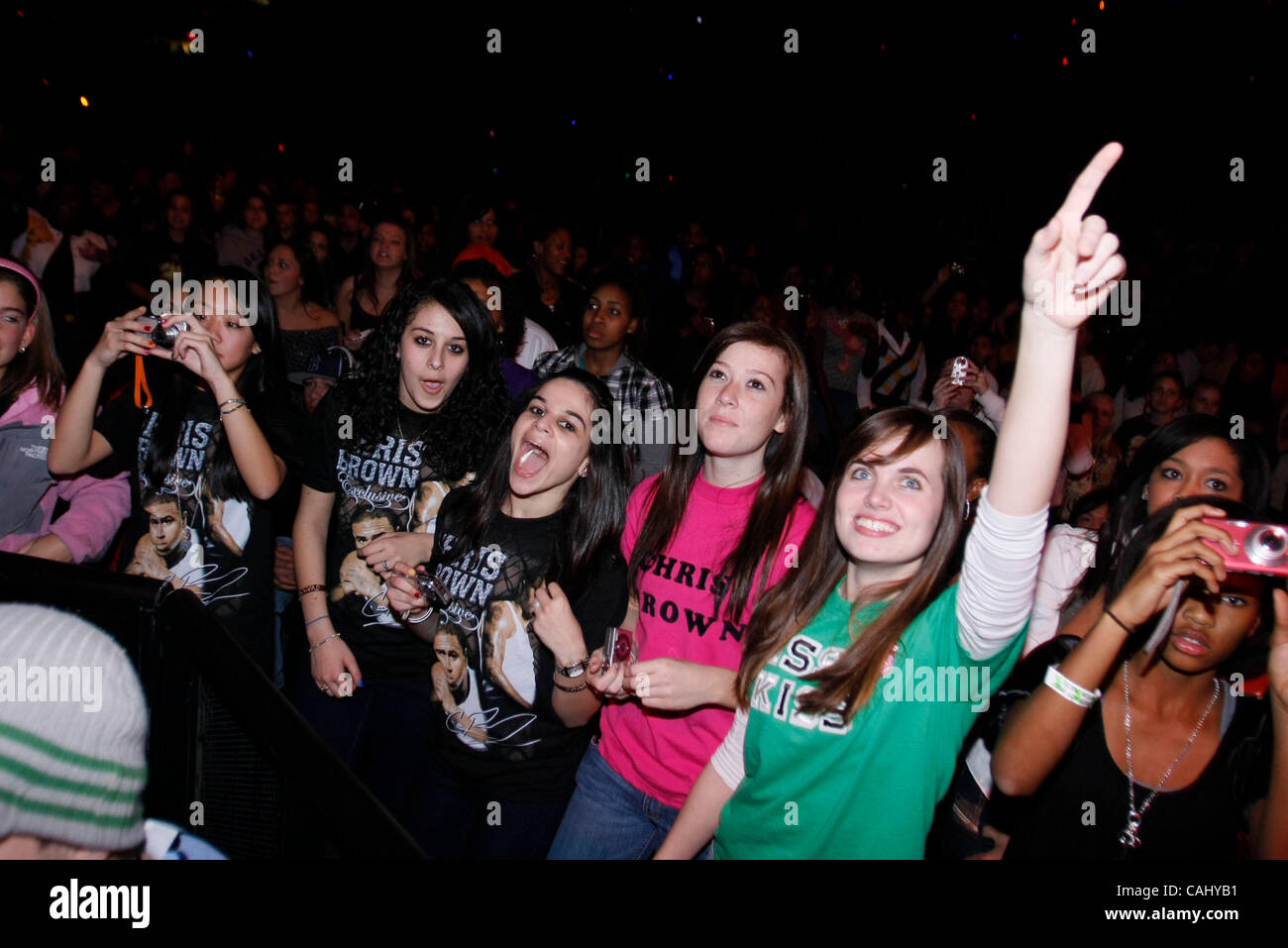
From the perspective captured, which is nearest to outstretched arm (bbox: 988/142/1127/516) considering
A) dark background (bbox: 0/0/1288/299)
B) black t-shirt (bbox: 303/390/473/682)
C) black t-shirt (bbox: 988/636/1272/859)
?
black t-shirt (bbox: 988/636/1272/859)

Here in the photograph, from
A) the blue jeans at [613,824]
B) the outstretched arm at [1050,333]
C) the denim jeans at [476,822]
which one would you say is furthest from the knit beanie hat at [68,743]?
the outstretched arm at [1050,333]

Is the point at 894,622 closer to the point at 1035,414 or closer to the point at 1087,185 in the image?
the point at 1035,414

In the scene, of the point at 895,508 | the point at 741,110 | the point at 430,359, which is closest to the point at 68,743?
the point at 895,508

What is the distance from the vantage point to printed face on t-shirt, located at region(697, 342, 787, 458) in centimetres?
234

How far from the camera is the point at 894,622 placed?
1.76m

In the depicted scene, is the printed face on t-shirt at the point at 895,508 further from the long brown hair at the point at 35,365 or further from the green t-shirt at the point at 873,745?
the long brown hair at the point at 35,365

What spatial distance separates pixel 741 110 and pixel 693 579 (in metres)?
11.4

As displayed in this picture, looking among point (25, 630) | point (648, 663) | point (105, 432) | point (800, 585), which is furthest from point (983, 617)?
point (105, 432)

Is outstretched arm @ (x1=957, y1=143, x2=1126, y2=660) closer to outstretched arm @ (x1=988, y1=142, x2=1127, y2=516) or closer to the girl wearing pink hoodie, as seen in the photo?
outstretched arm @ (x1=988, y1=142, x2=1127, y2=516)

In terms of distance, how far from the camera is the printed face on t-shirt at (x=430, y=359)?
2.86m

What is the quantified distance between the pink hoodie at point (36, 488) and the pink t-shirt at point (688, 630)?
182 cm

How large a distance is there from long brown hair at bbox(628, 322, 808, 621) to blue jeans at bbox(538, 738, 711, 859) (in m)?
0.53

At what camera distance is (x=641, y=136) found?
40.8 feet
